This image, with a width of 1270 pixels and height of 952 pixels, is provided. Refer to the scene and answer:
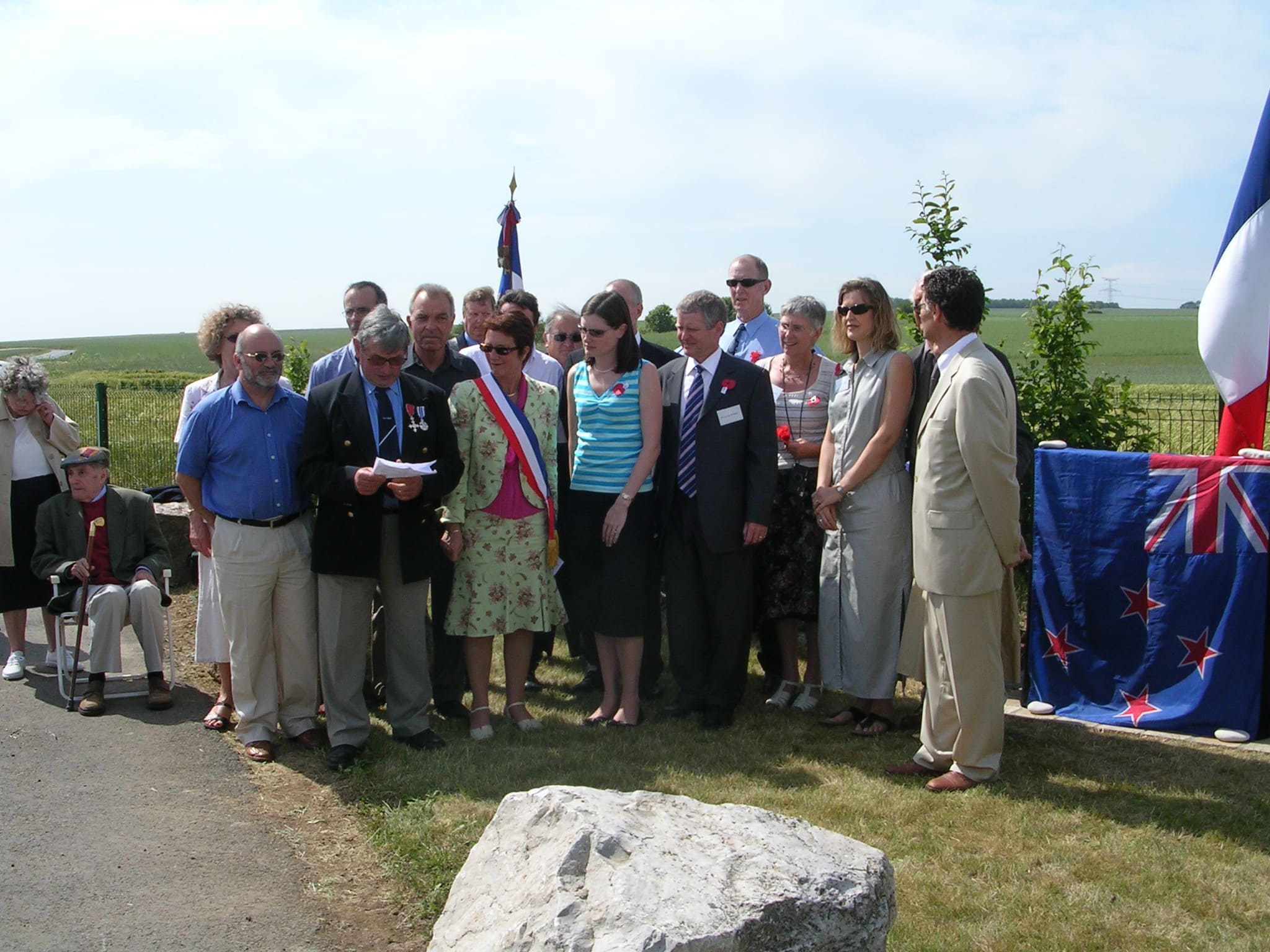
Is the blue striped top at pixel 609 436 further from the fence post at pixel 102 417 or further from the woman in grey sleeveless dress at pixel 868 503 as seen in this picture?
the fence post at pixel 102 417

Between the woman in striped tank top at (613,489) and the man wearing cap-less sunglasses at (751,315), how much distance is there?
4.32ft

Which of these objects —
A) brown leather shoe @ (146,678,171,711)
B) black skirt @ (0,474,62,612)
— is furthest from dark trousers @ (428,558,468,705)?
black skirt @ (0,474,62,612)

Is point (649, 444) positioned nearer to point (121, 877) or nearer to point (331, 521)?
point (331, 521)

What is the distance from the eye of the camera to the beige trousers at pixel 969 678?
4.93 metres

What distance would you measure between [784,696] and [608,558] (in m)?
1.28

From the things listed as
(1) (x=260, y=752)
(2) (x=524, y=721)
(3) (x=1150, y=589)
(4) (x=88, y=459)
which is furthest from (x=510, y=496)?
(3) (x=1150, y=589)

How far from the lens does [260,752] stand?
5543 mm

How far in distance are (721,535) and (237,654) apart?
243 centimetres

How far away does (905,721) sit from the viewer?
5992mm

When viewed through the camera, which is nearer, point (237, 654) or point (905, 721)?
point (237, 654)

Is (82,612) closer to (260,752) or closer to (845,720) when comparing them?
(260,752)

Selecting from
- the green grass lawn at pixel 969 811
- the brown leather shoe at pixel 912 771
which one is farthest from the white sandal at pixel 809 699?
the brown leather shoe at pixel 912 771

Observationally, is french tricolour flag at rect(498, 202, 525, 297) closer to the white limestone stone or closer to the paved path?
the paved path

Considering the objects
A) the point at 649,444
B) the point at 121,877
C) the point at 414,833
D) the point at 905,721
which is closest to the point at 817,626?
the point at 905,721
